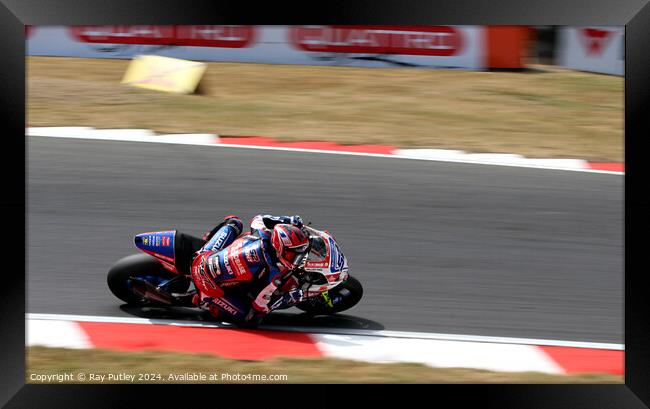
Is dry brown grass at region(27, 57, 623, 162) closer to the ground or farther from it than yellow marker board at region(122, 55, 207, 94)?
closer to the ground

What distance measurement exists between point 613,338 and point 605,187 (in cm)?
329

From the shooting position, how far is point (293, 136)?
11758mm

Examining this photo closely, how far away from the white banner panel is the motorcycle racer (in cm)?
795

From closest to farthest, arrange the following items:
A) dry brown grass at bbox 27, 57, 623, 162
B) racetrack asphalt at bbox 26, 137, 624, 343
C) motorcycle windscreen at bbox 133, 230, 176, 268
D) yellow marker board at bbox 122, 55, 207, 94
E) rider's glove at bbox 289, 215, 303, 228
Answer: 1. rider's glove at bbox 289, 215, 303, 228
2. motorcycle windscreen at bbox 133, 230, 176, 268
3. racetrack asphalt at bbox 26, 137, 624, 343
4. dry brown grass at bbox 27, 57, 623, 162
5. yellow marker board at bbox 122, 55, 207, 94

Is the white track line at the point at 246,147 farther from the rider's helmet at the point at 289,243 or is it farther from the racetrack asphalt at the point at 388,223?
the rider's helmet at the point at 289,243

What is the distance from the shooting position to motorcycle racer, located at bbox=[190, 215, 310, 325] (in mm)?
6785

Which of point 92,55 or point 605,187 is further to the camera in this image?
point 92,55

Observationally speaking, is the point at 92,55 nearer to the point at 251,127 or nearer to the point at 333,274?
the point at 251,127

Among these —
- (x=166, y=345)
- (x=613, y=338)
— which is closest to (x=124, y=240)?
(x=166, y=345)

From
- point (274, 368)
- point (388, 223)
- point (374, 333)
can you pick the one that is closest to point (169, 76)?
point (388, 223)

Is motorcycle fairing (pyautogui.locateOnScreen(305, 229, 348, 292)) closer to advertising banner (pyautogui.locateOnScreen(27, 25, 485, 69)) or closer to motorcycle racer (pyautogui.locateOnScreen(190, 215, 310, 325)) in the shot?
motorcycle racer (pyautogui.locateOnScreen(190, 215, 310, 325))

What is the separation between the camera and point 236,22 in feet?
18.5

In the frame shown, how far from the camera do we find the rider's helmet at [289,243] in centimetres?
671

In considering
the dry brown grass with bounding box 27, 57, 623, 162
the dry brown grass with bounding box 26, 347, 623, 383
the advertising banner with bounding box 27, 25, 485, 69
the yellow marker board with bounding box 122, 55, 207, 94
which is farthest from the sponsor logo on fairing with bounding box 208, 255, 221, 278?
the advertising banner with bounding box 27, 25, 485, 69
